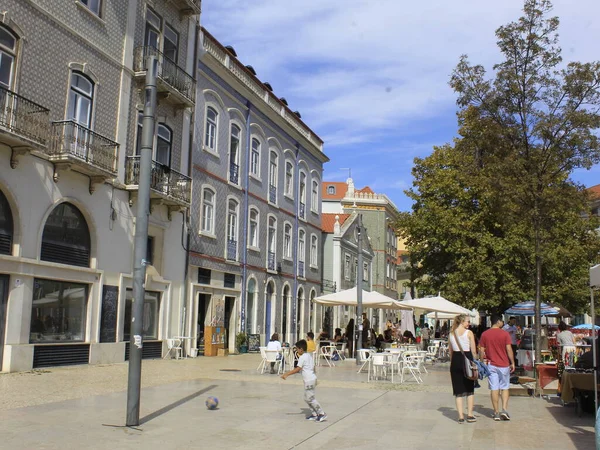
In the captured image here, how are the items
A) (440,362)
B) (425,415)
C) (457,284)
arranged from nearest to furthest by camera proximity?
1. (425,415)
2. (440,362)
3. (457,284)

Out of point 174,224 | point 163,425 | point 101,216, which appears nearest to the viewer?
point 163,425

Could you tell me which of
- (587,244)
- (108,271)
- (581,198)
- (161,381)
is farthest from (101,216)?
(587,244)

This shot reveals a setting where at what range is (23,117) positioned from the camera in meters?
15.5

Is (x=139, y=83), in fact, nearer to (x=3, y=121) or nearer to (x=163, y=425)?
(x=3, y=121)

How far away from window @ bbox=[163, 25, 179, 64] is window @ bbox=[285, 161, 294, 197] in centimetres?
1268

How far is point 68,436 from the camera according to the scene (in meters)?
8.16

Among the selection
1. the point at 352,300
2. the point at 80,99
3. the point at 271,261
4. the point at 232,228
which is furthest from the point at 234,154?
the point at 80,99

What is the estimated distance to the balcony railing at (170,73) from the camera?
2091 centimetres

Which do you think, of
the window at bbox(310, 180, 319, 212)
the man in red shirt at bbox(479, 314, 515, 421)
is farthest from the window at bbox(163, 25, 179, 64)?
the window at bbox(310, 180, 319, 212)

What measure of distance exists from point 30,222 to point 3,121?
265 cm

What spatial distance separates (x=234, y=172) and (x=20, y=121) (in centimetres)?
1374

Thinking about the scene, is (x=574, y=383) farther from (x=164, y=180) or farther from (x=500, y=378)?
(x=164, y=180)

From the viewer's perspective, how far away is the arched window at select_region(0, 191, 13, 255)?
15.5 m

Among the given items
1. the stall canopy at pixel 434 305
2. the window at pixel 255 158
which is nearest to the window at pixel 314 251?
the window at pixel 255 158
